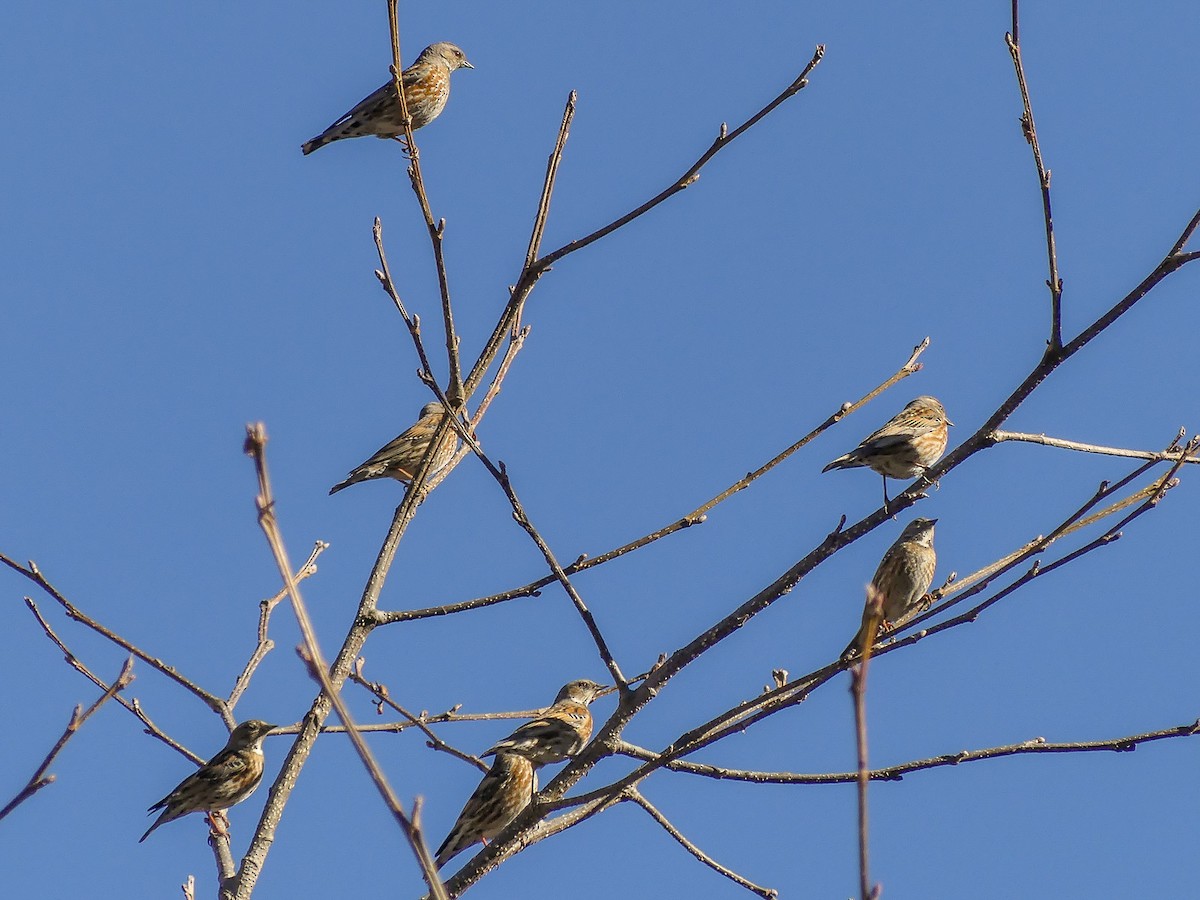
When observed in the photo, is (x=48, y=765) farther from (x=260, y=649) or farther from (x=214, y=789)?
(x=214, y=789)

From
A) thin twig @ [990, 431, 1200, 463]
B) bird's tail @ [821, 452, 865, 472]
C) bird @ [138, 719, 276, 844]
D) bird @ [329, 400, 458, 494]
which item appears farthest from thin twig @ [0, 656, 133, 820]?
bird @ [329, 400, 458, 494]

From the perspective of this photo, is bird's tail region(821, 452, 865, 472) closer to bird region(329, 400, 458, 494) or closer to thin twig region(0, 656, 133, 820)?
bird region(329, 400, 458, 494)

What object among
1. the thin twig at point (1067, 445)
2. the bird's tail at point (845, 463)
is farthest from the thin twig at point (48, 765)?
the bird's tail at point (845, 463)

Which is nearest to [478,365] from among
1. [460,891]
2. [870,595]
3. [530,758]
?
[460,891]

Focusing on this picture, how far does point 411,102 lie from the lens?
12578 mm

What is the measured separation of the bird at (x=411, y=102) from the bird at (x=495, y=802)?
14.7 ft

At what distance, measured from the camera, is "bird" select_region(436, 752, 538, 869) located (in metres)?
9.14

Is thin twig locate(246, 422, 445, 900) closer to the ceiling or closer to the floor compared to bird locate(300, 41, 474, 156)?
closer to the floor

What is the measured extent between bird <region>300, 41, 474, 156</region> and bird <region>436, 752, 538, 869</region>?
4.48 m

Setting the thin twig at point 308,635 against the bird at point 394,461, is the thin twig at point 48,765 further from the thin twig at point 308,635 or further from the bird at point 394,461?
the bird at point 394,461

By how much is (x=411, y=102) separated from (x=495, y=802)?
6.60 metres

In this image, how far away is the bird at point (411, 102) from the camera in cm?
1146

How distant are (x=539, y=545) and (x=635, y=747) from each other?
2.80 feet

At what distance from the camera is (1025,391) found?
172 inches
